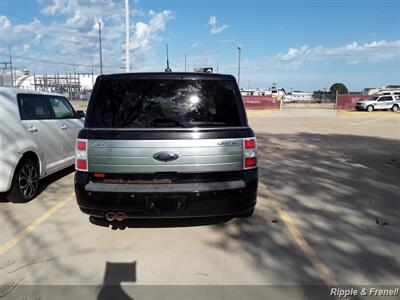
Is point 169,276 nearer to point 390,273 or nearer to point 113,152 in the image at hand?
point 113,152

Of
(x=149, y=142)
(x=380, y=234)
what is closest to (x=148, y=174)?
(x=149, y=142)

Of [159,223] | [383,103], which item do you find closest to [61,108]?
[159,223]

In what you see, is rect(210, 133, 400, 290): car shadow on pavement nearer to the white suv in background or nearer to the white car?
the white car

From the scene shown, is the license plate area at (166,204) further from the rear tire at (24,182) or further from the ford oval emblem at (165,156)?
the rear tire at (24,182)

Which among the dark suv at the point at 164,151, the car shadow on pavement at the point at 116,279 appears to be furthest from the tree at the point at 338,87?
the car shadow on pavement at the point at 116,279

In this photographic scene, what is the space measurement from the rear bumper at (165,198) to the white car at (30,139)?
6.46 ft

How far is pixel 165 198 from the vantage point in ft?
13.1

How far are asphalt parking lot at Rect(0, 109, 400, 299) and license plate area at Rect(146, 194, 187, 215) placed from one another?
51 centimetres

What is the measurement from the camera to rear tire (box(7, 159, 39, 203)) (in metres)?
5.69

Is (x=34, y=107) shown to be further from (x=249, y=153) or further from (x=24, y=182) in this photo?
(x=249, y=153)

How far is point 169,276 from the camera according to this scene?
3691mm

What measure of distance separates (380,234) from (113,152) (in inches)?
133

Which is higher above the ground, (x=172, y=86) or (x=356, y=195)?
(x=172, y=86)

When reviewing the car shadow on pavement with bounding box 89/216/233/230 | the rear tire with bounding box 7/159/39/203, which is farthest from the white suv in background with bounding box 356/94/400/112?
the rear tire with bounding box 7/159/39/203
